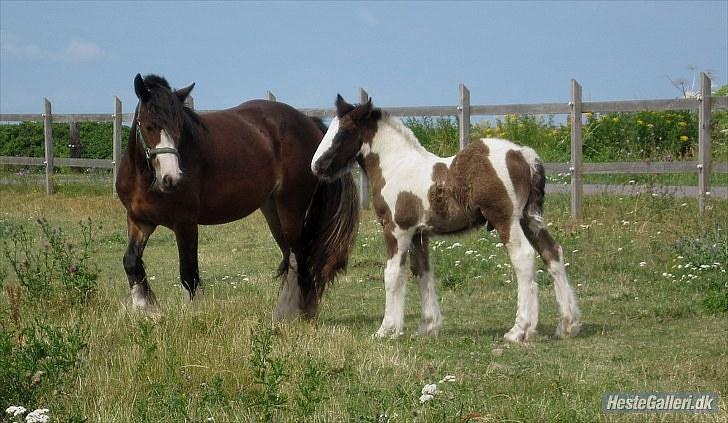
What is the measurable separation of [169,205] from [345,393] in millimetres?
2967

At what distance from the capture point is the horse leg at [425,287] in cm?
770

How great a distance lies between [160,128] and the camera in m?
7.46

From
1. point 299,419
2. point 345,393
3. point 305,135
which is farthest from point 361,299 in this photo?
point 299,419

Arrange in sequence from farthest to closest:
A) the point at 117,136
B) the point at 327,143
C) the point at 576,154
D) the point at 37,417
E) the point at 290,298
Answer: the point at 117,136 < the point at 576,154 < the point at 290,298 < the point at 327,143 < the point at 37,417

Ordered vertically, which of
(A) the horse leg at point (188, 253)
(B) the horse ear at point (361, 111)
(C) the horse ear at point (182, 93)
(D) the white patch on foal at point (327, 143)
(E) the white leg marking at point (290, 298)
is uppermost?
(C) the horse ear at point (182, 93)

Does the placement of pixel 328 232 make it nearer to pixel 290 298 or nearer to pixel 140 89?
pixel 290 298

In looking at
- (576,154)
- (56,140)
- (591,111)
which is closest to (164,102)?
(576,154)

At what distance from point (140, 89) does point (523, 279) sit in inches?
131

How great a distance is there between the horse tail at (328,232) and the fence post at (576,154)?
7.93 metres

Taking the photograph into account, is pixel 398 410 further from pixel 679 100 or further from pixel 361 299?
pixel 679 100

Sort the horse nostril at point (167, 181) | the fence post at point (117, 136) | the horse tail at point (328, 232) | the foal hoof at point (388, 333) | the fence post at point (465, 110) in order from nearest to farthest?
the horse nostril at point (167, 181), the foal hoof at point (388, 333), the horse tail at point (328, 232), the fence post at point (465, 110), the fence post at point (117, 136)

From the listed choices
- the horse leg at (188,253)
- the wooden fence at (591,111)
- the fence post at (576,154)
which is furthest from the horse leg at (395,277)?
the fence post at (576,154)

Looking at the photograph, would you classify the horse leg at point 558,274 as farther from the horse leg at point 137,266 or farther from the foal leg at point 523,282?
the horse leg at point 137,266

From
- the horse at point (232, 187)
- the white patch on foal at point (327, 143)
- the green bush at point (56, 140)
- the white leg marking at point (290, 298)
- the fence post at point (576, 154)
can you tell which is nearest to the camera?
the horse at point (232, 187)
